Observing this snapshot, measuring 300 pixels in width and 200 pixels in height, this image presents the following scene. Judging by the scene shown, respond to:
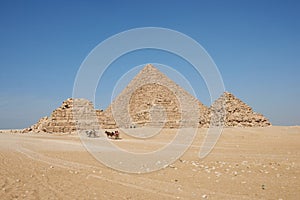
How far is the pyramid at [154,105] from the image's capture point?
212 ft

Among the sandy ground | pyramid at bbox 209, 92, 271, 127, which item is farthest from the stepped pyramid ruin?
the sandy ground

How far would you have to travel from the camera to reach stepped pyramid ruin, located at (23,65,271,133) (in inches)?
2270

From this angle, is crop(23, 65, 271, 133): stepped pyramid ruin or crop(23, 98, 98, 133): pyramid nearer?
crop(23, 98, 98, 133): pyramid

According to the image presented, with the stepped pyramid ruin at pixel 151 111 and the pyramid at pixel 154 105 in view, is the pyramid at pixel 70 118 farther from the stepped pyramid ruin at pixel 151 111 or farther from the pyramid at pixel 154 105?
the pyramid at pixel 154 105

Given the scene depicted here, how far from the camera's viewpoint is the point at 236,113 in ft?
213

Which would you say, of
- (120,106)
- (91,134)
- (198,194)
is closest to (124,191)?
(198,194)

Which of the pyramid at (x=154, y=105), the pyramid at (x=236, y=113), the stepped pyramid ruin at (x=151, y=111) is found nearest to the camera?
the stepped pyramid ruin at (x=151, y=111)

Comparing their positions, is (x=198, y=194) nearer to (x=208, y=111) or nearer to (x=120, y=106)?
(x=208, y=111)

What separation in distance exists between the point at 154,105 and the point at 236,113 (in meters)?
17.0

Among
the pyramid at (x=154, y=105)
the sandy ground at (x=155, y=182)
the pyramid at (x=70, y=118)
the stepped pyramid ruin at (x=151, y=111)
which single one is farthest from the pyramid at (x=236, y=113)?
the sandy ground at (x=155, y=182)

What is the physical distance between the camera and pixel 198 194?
751cm

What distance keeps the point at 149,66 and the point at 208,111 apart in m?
20.5

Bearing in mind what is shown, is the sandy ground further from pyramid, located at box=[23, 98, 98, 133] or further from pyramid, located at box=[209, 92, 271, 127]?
pyramid, located at box=[209, 92, 271, 127]

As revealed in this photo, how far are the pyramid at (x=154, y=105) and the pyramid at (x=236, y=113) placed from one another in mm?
3436
